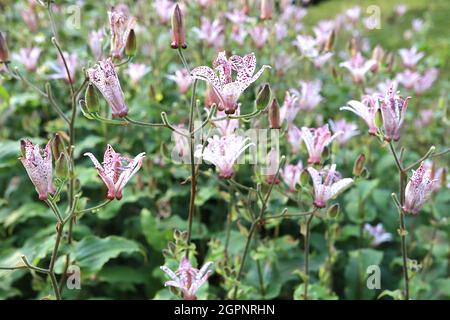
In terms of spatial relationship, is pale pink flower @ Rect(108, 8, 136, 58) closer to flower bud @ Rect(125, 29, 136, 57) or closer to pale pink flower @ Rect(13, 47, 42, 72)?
flower bud @ Rect(125, 29, 136, 57)

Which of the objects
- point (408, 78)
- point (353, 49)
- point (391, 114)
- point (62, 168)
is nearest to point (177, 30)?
point (62, 168)

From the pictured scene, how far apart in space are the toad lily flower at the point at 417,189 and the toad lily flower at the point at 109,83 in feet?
1.89

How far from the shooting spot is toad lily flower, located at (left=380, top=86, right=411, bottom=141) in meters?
1.19

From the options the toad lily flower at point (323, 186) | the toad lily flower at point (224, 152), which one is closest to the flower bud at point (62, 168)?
the toad lily flower at point (224, 152)

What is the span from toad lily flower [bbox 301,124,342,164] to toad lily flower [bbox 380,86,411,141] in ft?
0.44

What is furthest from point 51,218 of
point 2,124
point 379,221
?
point 379,221

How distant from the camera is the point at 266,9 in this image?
180cm

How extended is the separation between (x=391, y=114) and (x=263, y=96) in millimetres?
269

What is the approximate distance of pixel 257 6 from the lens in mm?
2379

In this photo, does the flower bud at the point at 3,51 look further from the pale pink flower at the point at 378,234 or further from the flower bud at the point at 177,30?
the pale pink flower at the point at 378,234

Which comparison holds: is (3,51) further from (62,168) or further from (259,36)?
(259,36)

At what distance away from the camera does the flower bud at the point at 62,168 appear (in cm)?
112
